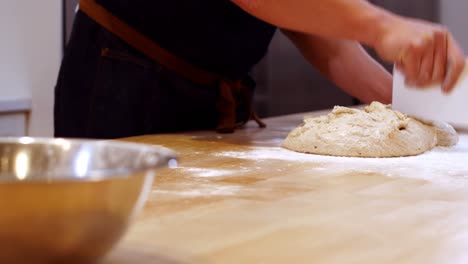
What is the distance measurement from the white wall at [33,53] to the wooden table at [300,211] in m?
1.13

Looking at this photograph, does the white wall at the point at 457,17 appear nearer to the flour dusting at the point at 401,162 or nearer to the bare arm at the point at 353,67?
the bare arm at the point at 353,67

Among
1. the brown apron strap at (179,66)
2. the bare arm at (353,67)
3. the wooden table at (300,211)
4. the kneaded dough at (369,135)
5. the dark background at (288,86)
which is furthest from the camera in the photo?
the dark background at (288,86)

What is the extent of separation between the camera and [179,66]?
1377 millimetres

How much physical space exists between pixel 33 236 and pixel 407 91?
0.96 m

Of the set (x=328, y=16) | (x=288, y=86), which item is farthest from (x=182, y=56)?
(x=288, y=86)

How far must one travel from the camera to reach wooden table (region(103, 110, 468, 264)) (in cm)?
56

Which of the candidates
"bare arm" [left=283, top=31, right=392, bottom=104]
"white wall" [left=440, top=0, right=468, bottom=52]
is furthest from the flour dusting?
"white wall" [left=440, top=0, right=468, bottom=52]

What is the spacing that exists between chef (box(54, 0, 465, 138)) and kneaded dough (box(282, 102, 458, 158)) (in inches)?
3.4

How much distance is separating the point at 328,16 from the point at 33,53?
4.10ft

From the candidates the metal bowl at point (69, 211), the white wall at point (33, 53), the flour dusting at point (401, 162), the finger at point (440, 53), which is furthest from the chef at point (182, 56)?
the metal bowl at point (69, 211)

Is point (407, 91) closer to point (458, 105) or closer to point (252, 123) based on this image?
point (458, 105)

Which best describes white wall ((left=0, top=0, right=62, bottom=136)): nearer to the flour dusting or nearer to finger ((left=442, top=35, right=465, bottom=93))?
the flour dusting

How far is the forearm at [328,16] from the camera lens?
1187 mm

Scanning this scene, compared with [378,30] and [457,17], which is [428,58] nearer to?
[378,30]
